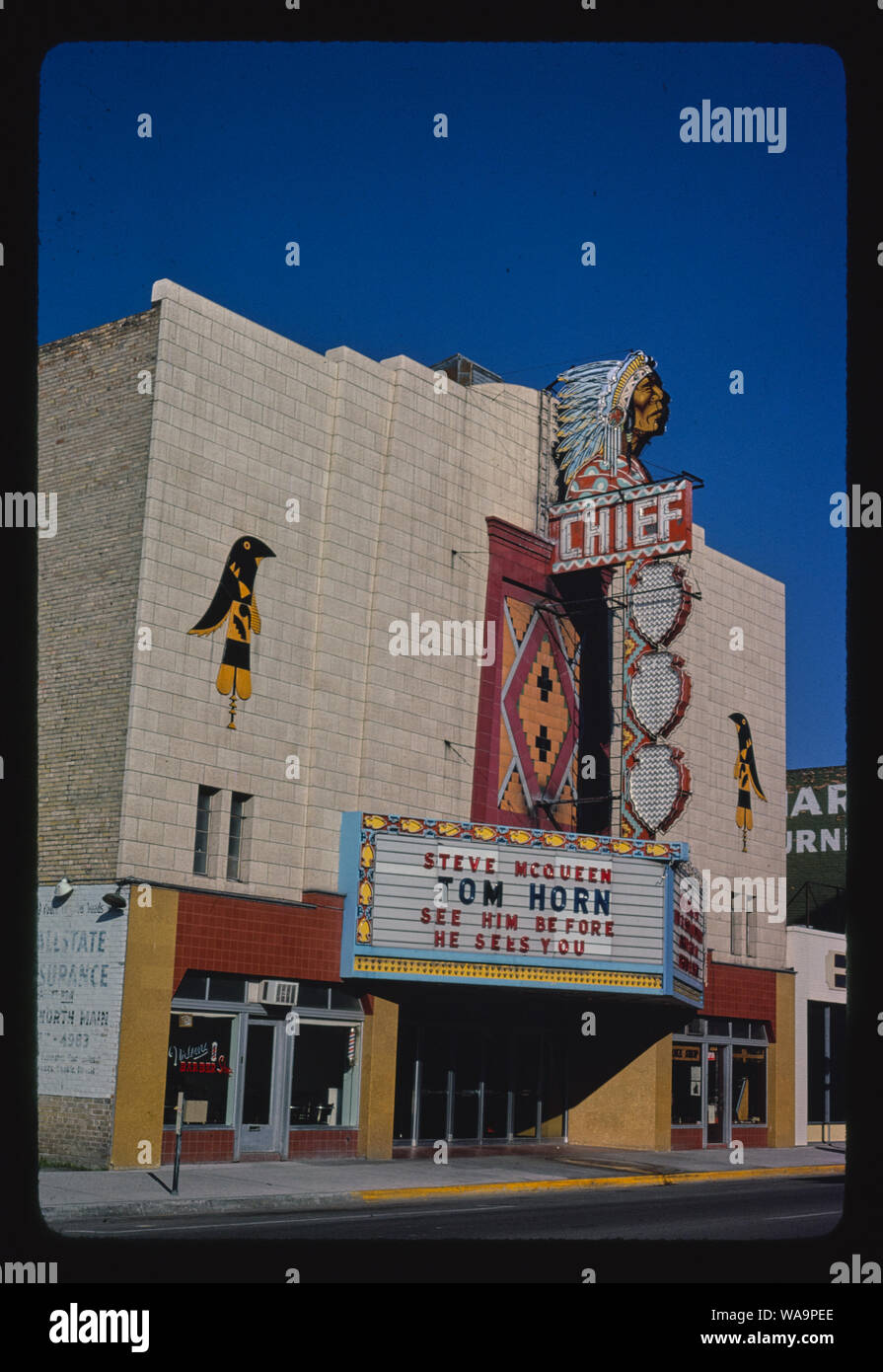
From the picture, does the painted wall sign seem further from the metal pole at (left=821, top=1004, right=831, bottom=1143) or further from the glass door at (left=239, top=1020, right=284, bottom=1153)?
the metal pole at (left=821, top=1004, right=831, bottom=1143)

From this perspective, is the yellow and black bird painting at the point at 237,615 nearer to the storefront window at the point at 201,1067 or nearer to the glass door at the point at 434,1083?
the storefront window at the point at 201,1067

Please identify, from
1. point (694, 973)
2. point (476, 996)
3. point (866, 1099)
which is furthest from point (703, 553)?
point (866, 1099)

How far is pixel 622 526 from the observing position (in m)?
32.4

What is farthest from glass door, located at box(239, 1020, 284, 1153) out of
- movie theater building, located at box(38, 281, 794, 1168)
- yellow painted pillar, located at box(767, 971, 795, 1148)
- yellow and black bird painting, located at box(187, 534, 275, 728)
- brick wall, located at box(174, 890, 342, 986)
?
yellow painted pillar, located at box(767, 971, 795, 1148)

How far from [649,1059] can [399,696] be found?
38.8 feet

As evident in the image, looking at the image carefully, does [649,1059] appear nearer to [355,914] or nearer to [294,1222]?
[355,914]

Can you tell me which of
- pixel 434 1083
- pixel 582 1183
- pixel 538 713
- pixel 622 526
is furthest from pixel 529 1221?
pixel 622 526

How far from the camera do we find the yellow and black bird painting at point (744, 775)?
40.1m

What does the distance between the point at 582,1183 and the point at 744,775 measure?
17.5 meters

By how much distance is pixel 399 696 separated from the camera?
28984 mm

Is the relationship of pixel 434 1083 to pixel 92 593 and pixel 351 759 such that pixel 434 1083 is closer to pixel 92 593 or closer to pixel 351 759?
pixel 351 759

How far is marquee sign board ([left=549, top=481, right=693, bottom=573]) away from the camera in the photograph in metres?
31.5

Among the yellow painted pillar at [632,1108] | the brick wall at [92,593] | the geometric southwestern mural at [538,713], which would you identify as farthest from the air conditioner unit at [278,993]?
the yellow painted pillar at [632,1108]

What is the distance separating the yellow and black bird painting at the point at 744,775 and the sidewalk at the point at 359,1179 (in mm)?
9611
